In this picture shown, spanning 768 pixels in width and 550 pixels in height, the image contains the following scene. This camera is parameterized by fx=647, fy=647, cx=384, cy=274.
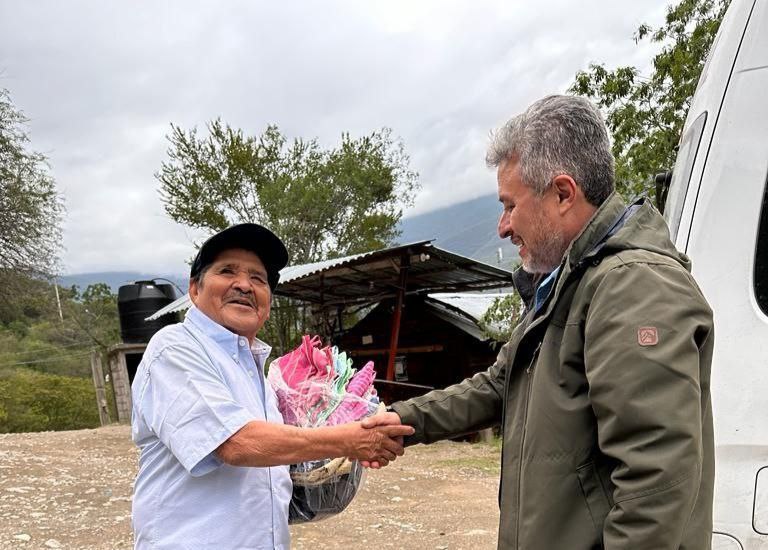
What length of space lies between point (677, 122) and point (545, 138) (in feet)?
32.2

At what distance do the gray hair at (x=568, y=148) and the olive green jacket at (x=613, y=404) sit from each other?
0.26 feet

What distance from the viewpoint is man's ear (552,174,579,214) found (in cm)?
160

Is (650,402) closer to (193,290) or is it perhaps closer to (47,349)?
(193,290)

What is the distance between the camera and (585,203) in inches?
63.7

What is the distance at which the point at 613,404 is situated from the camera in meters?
1.30

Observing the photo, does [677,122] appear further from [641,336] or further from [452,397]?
[641,336]

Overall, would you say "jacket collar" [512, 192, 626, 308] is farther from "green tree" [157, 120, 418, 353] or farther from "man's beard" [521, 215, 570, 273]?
"green tree" [157, 120, 418, 353]

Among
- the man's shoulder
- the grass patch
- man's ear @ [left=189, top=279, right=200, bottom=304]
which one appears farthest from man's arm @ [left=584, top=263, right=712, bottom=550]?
the grass patch

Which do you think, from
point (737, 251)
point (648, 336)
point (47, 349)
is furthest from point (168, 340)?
point (47, 349)

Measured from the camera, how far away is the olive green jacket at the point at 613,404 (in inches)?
49.8

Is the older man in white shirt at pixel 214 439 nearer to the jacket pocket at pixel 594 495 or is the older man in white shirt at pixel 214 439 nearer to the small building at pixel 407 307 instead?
the jacket pocket at pixel 594 495

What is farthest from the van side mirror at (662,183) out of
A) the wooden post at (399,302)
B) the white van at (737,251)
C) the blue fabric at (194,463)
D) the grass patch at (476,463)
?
the wooden post at (399,302)

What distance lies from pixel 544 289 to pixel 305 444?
0.83 metres

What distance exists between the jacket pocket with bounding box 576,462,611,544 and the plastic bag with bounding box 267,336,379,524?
2.96ft
